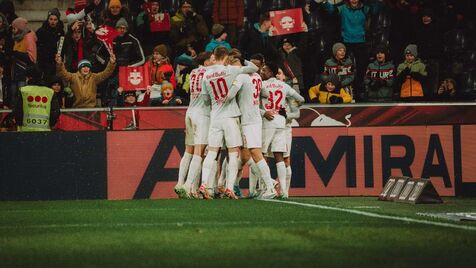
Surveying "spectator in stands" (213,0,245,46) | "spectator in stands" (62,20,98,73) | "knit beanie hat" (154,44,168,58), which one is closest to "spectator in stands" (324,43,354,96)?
"spectator in stands" (213,0,245,46)

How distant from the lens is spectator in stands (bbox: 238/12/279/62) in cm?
2183

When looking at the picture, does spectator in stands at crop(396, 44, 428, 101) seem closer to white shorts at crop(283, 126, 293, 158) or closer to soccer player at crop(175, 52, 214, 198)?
white shorts at crop(283, 126, 293, 158)

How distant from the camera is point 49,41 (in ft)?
72.2

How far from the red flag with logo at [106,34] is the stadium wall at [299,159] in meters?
2.54

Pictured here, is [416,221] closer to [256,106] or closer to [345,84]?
[256,106]

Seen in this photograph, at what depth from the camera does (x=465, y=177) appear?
19188 mm

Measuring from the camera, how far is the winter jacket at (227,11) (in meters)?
22.2

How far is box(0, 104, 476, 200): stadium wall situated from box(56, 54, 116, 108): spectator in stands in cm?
113

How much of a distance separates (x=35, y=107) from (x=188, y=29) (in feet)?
14.3

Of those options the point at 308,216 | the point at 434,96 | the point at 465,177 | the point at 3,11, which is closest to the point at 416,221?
the point at 308,216

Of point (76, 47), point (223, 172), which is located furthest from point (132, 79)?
point (223, 172)

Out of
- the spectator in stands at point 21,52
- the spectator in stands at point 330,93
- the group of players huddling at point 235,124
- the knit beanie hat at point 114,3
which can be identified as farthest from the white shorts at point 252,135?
the knit beanie hat at point 114,3

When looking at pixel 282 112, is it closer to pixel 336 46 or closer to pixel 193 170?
pixel 193 170

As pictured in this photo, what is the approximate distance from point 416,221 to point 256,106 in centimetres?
584
